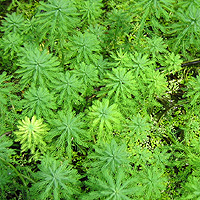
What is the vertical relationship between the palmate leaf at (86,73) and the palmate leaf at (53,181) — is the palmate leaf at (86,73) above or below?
above

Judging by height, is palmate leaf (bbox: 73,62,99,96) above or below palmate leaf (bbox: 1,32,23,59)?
below

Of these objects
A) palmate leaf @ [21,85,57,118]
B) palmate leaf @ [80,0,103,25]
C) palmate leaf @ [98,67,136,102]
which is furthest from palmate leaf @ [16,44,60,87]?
palmate leaf @ [80,0,103,25]

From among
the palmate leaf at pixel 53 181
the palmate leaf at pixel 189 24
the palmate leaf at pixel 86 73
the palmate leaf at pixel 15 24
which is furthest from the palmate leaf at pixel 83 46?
the palmate leaf at pixel 53 181

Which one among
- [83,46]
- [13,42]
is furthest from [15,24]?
[83,46]

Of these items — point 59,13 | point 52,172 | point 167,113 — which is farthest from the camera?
point 167,113

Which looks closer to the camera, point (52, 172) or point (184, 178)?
point (52, 172)

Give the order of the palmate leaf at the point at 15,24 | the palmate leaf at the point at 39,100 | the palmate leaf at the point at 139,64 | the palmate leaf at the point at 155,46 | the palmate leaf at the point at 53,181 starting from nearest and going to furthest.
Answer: the palmate leaf at the point at 53,181, the palmate leaf at the point at 39,100, the palmate leaf at the point at 139,64, the palmate leaf at the point at 155,46, the palmate leaf at the point at 15,24

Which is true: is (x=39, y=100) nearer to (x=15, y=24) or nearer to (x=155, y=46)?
(x=15, y=24)

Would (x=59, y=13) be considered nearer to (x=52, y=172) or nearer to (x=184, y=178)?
(x=52, y=172)

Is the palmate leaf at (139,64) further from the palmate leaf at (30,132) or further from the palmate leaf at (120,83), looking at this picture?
the palmate leaf at (30,132)

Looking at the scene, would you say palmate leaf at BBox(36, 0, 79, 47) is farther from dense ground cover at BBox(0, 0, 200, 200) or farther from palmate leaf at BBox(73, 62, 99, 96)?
palmate leaf at BBox(73, 62, 99, 96)

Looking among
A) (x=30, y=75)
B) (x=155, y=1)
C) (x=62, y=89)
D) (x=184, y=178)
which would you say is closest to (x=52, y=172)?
(x=62, y=89)
